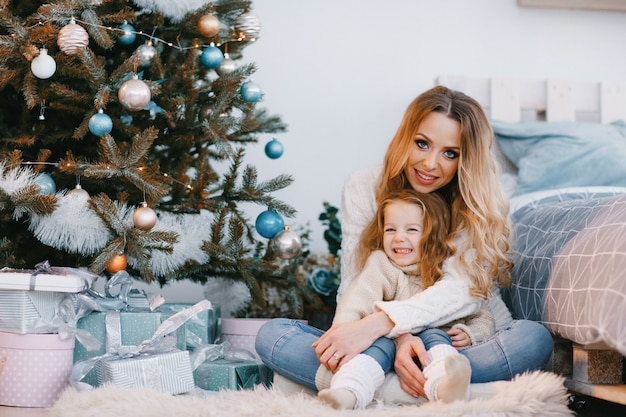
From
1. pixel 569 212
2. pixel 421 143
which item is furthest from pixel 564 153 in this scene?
pixel 421 143

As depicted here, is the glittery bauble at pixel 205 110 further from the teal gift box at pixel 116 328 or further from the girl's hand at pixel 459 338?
the girl's hand at pixel 459 338

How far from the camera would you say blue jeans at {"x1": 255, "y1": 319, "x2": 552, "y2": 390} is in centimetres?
140

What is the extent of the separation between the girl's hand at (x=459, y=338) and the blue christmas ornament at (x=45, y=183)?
90 cm

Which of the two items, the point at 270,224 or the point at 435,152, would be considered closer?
the point at 435,152

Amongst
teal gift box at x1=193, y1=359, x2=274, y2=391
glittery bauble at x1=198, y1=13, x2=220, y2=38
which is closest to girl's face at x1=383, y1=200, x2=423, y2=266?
teal gift box at x1=193, y1=359, x2=274, y2=391

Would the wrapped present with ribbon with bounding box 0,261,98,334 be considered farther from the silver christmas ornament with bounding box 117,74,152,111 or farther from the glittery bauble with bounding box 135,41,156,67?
the glittery bauble with bounding box 135,41,156,67

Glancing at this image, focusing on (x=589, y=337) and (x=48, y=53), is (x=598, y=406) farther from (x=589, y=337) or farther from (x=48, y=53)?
(x=48, y=53)

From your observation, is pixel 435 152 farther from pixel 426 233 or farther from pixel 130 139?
pixel 130 139

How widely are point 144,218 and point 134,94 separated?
264mm

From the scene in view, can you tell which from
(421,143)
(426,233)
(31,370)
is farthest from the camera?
(421,143)

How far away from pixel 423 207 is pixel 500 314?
1.00 ft

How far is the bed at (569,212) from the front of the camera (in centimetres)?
135

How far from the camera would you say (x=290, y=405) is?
1.22 metres

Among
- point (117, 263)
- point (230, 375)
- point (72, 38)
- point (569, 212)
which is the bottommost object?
point (230, 375)
